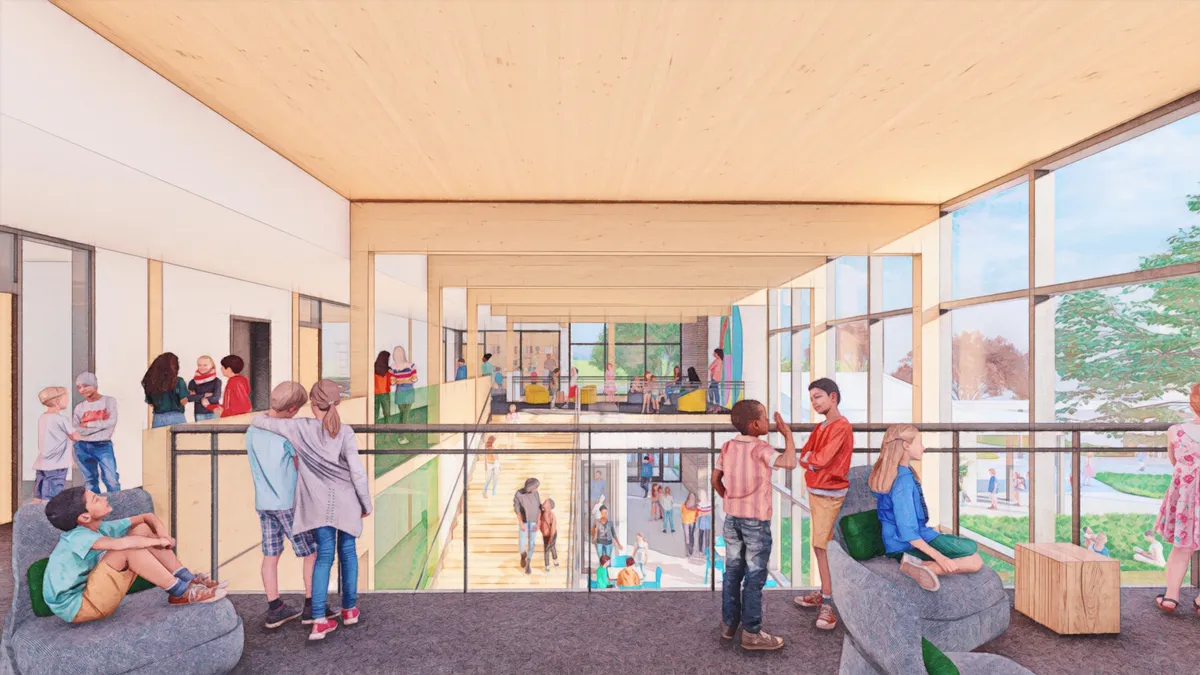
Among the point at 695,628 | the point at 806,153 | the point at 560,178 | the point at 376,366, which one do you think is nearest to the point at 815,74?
the point at 806,153

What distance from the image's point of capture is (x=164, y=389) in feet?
16.7

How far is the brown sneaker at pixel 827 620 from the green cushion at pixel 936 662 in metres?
1.76

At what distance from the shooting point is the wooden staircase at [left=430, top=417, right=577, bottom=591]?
9.83m

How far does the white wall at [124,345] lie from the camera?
6617 millimetres

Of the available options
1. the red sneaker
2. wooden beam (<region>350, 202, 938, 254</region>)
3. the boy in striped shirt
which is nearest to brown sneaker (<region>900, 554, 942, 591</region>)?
the boy in striped shirt

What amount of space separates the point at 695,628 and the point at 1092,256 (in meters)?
4.57

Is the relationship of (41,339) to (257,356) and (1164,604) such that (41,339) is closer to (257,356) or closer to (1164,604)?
(257,356)

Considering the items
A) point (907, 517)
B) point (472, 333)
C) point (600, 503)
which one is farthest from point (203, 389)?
point (472, 333)

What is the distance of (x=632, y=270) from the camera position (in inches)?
429

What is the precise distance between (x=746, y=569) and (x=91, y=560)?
2.70 meters

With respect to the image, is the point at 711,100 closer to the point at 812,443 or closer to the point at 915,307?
the point at 812,443

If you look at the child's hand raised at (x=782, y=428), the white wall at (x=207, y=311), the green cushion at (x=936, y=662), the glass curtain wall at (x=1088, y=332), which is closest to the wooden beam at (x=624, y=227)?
the glass curtain wall at (x=1088, y=332)

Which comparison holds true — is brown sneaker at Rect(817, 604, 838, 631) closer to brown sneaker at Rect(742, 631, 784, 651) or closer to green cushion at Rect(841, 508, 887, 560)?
brown sneaker at Rect(742, 631, 784, 651)

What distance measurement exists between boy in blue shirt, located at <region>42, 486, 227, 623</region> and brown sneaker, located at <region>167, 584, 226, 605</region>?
0.08 ft
